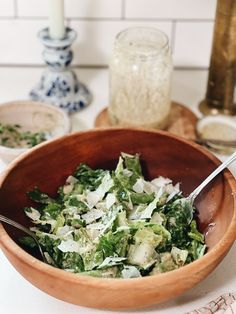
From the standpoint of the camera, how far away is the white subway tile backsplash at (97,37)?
3.69 feet

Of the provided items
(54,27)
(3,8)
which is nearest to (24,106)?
(54,27)

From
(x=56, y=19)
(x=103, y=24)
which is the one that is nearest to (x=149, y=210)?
(x=56, y=19)

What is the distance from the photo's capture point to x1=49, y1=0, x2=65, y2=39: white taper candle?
0.97m

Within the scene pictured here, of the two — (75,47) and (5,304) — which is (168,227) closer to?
(5,304)

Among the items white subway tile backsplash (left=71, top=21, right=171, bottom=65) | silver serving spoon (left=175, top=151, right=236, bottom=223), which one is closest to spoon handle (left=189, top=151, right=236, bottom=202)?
silver serving spoon (left=175, top=151, right=236, bottom=223)

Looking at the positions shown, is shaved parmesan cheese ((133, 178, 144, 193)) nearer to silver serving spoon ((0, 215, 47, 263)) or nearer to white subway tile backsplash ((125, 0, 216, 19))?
silver serving spoon ((0, 215, 47, 263))

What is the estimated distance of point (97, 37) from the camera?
3.75 feet

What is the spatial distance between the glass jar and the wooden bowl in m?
0.14

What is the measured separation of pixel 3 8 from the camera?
110cm

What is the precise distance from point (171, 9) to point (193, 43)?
0.08 m

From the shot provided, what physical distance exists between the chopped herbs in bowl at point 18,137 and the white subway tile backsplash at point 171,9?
30 cm

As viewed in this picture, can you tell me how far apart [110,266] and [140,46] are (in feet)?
1.35

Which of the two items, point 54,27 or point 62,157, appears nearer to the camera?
point 62,157

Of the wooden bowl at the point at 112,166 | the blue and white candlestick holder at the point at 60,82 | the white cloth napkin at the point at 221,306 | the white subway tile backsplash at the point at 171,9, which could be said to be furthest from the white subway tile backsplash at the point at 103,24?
the white cloth napkin at the point at 221,306
